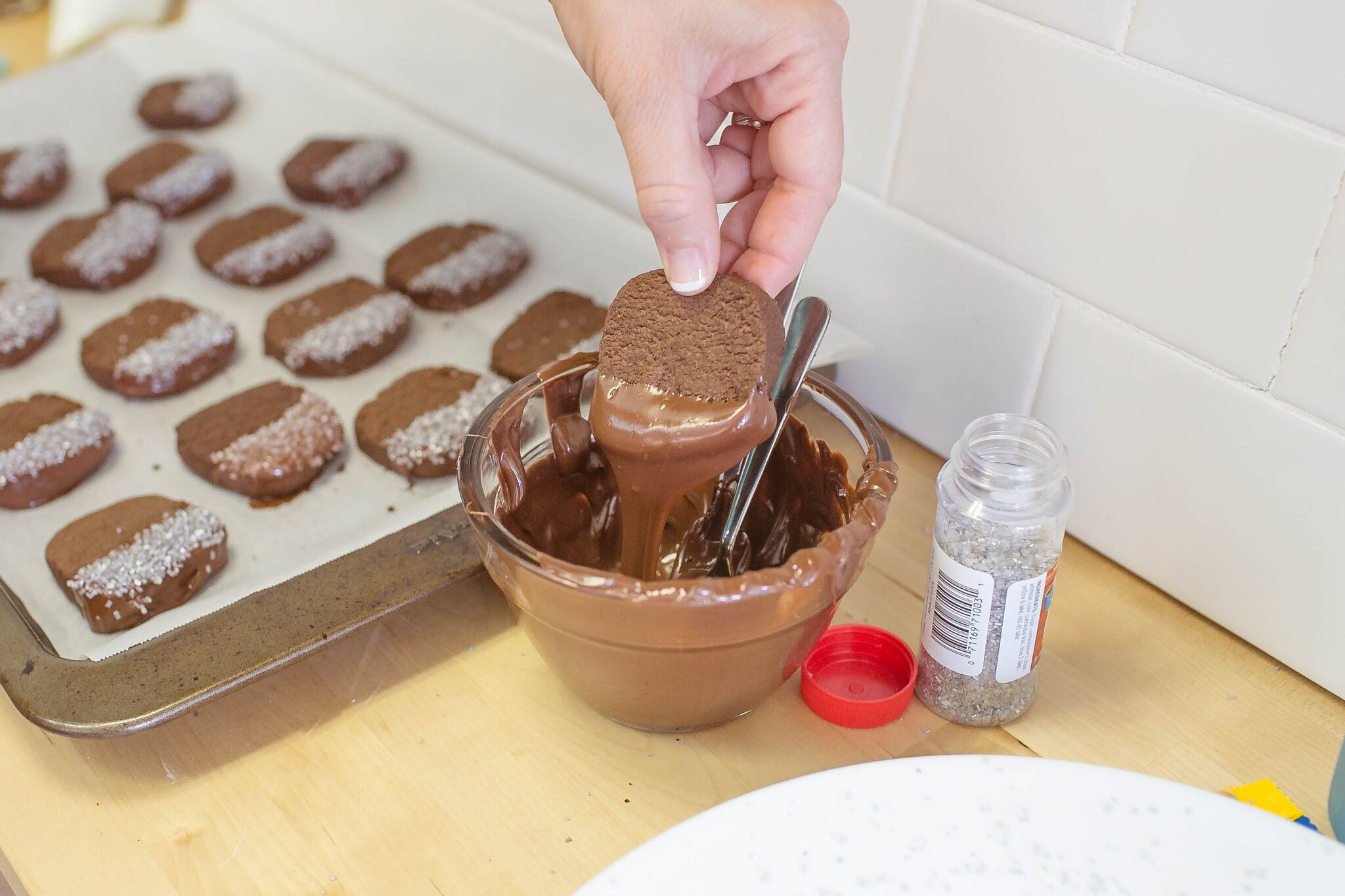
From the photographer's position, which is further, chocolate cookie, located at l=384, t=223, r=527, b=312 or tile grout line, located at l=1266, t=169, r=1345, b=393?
chocolate cookie, located at l=384, t=223, r=527, b=312

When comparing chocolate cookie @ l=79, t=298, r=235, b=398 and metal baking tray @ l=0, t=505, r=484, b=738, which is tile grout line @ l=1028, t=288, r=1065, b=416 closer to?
metal baking tray @ l=0, t=505, r=484, b=738

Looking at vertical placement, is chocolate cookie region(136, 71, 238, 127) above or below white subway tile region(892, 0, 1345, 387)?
below

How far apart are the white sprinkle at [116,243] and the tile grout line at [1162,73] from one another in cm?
95

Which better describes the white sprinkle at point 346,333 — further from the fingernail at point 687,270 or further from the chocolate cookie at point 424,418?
the fingernail at point 687,270

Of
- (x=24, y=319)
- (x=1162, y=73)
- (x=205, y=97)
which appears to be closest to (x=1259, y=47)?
(x=1162, y=73)

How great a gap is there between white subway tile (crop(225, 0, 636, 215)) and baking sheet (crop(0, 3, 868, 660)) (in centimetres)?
3

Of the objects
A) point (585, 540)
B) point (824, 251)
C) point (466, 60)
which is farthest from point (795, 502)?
point (466, 60)

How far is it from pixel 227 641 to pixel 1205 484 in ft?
2.21

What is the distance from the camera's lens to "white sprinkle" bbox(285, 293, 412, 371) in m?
1.20

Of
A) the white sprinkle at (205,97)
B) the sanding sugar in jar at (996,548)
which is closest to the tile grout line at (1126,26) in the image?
the sanding sugar in jar at (996,548)

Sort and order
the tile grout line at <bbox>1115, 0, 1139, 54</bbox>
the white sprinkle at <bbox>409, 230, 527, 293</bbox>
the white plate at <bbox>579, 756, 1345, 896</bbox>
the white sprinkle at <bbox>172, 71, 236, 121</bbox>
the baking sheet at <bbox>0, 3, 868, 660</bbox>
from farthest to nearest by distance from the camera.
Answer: the white sprinkle at <bbox>172, 71, 236, 121</bbox>
the white sprinkle at <bbox>409, 230, 527, 293</bbox>
the baking sheet at <bbox>0, 3, 868, 660</bbox>
the tile grout line at <bbox>1115, 0, 1139, 54</bbox>
the white plate at <bbox>579, 756, 1345, 896</bbox>

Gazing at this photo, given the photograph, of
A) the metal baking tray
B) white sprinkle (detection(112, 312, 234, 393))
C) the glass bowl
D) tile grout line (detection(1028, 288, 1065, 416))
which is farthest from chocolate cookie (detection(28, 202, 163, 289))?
tile grout line (detection(1028, 288, 1065, 416))

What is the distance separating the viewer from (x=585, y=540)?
84cm

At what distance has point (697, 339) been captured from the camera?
2.31 feet
